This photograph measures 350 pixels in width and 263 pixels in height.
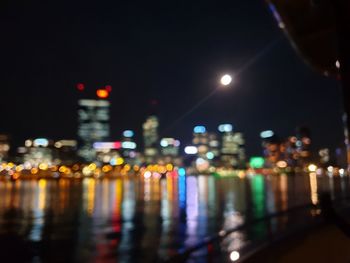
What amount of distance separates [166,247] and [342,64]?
15674mm

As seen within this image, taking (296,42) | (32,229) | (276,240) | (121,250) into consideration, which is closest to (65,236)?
(32,229)

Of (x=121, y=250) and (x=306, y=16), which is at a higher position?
(x=306, y=16)

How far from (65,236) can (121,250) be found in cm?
590

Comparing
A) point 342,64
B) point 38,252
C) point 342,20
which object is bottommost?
point 38,252

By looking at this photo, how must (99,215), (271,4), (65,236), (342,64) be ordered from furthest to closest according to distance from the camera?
(99,215) < (65,236) < (271,4) < (342,64)

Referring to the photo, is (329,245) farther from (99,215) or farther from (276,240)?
(99,215)

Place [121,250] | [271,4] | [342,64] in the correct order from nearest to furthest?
[342,64] < [271,4] < [121,250]

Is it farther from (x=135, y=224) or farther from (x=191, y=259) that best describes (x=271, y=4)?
(x=135, y=224)

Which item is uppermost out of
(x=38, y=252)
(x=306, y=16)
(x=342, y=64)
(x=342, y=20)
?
(x=306, y=16)

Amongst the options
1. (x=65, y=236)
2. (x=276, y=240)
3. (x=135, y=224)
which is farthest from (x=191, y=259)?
(x=135, y=224)

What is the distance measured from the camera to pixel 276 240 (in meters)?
13.0

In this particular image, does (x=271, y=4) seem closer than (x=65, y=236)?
Yes

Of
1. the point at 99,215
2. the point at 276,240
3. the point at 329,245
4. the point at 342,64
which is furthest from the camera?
the point at 99,215

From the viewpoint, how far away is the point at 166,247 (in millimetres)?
17625
